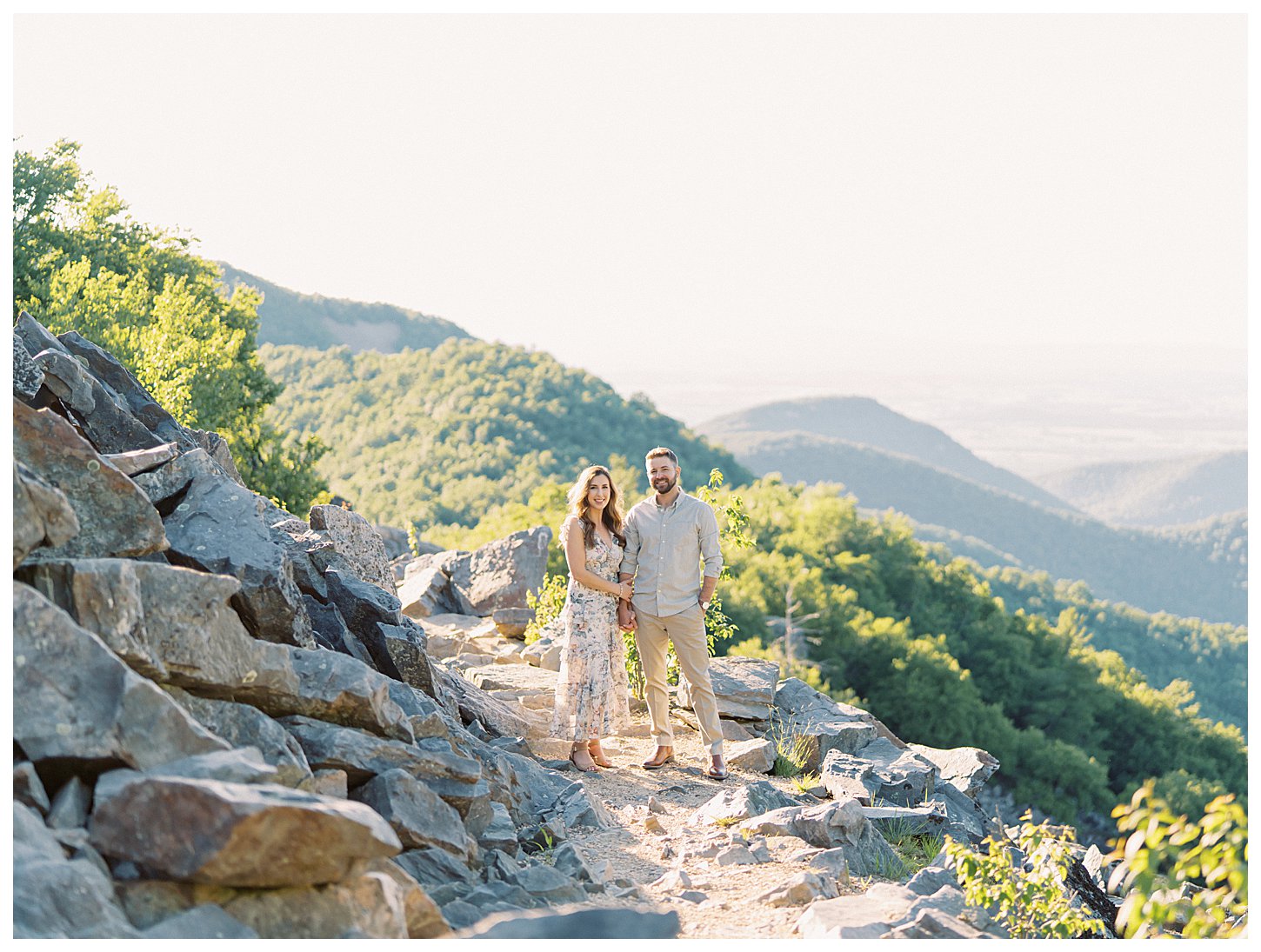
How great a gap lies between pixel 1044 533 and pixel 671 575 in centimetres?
13170

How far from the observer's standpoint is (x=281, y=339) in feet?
374

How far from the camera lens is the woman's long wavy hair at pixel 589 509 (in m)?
7.82

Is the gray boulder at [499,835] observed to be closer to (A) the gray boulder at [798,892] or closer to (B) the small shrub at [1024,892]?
(A) the gray boulder at [798,892]

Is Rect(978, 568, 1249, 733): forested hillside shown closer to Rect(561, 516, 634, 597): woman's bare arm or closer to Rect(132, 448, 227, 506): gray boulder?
Rect(561, 516, 634, 597): woman's bare arm

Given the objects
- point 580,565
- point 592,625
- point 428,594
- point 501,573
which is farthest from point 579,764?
point 501,573

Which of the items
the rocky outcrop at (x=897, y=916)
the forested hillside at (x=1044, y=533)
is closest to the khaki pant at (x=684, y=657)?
the rocky outcrop at (x=897, y=916)

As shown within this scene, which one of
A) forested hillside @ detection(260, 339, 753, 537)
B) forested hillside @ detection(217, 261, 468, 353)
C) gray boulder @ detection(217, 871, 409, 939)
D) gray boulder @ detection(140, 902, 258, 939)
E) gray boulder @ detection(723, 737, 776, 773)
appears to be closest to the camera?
gray boulder @ detection(140, 902, 258, 939)

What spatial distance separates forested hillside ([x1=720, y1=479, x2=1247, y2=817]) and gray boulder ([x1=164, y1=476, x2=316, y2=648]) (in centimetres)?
2533

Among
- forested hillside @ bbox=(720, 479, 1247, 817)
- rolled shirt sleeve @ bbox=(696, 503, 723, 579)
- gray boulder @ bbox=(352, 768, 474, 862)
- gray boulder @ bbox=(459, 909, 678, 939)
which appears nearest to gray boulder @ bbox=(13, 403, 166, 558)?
gray boulder @ bbox=(352, 768, 474, 862)

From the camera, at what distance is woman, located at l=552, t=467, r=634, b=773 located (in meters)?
7.84

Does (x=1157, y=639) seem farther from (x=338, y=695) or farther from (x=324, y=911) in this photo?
(x=324, y=911)

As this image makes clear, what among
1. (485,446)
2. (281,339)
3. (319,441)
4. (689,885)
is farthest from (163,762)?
(281,339)

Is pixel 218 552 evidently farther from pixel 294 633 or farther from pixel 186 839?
pixel 186 839

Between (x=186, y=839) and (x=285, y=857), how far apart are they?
321 millimetres
